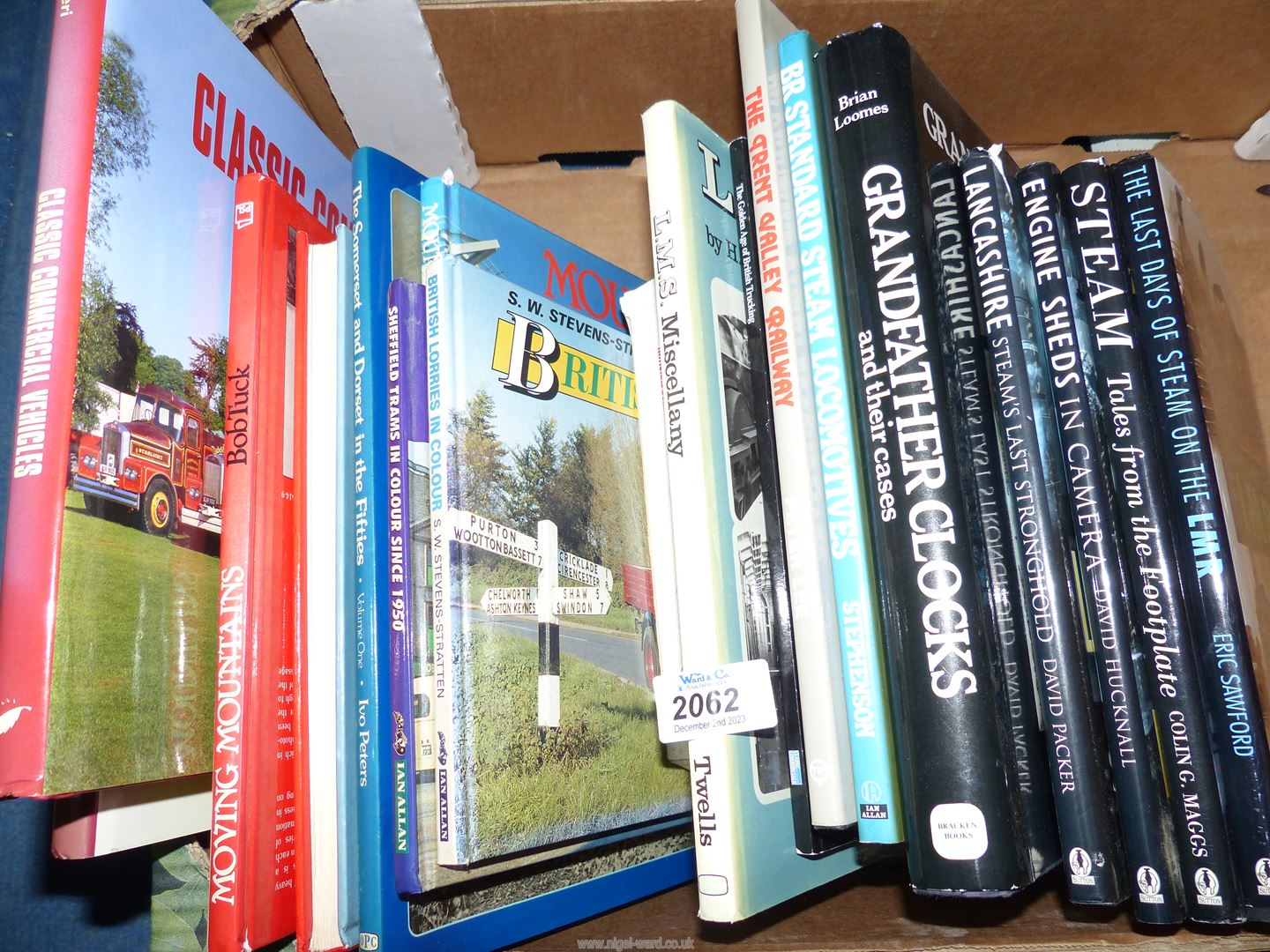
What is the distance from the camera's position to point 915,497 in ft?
1.75

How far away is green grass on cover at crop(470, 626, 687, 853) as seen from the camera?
0.57 metres

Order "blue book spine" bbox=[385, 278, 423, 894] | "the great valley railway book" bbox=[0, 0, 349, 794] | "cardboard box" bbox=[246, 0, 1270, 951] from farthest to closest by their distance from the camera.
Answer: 1. "cardboard box" bbox=[246, 0, 1270, 951]
2. "blue book spine" bbox=[385, 278, 423, 894]
3. "the great valley railway book" bbox=[0, 0, 349, 794]

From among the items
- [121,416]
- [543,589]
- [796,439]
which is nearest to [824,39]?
[796,439]

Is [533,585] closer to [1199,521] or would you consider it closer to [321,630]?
[321,630]

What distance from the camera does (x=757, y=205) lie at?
0.62 metres

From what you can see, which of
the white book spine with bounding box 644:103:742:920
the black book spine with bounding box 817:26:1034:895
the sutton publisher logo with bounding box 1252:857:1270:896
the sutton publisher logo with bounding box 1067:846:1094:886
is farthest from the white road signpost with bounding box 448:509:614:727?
the sutton publisher logo with bounding box 1252:857:1270:896

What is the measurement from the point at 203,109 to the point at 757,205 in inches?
16.8

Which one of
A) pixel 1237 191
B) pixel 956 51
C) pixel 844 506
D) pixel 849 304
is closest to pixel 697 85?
pixel 956 51

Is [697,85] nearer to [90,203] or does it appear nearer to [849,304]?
[849,304]

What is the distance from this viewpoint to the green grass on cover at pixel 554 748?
57 centimetres

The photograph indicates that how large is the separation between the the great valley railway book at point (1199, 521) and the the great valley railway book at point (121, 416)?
26.6 inches

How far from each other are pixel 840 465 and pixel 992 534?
108mm

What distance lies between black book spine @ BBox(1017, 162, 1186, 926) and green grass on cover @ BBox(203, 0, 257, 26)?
64cm

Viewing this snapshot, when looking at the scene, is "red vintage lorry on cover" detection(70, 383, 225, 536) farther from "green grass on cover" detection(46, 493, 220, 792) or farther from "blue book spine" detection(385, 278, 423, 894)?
"blue book spine" detection(385, 278, 423, 894)
